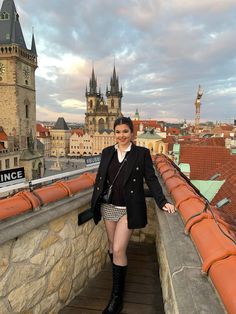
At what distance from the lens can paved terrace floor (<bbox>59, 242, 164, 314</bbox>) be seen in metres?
2.79

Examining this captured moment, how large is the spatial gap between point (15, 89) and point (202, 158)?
33.0 meters

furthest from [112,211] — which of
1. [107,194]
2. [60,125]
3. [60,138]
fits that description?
[60,125]

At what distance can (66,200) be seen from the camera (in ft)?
9.04

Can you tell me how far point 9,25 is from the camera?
3853cm

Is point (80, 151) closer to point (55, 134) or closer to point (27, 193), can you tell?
point (55, 134)

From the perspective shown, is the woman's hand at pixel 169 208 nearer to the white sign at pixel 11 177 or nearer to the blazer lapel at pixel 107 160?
the blazer lapel at pixel 107 160

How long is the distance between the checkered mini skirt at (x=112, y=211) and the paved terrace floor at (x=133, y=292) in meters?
0.99

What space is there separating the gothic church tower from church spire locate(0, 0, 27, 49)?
5414 centimetres

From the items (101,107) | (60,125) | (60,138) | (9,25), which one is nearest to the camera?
(9,25)

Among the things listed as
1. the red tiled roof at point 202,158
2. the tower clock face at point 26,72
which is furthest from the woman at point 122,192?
the tower clock face at point 26,72

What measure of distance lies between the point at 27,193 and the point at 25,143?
3924 cm

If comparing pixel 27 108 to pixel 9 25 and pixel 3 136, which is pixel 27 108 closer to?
pixel 3 136

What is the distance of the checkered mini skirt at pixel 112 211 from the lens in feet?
8.56

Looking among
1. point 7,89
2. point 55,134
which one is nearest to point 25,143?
point 7,89
